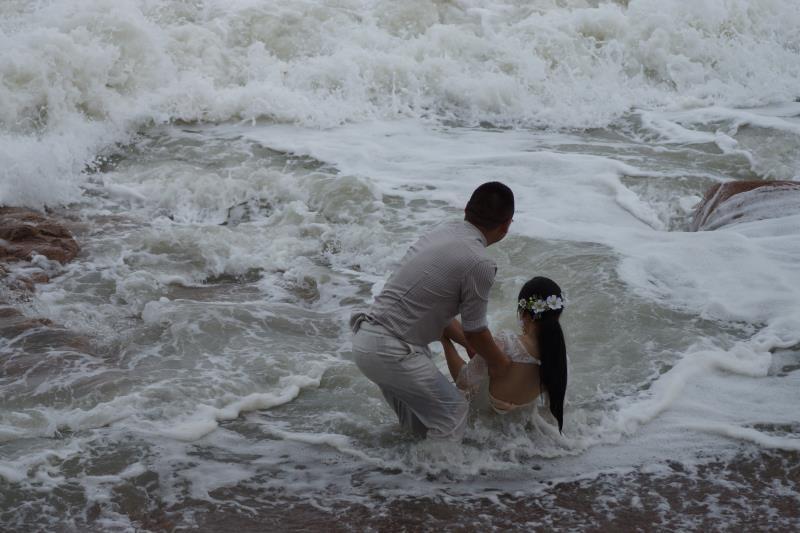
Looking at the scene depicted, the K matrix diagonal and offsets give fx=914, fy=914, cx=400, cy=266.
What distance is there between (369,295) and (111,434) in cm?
284

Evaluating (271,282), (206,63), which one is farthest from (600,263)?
(206,63)

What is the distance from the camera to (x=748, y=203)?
8.19 meters

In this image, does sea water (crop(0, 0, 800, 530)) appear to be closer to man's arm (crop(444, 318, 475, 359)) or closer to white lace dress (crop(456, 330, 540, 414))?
white lace dress (crop(456, 330, 540, 414))

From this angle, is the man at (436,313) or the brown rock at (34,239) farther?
the brown rock at (34,239)

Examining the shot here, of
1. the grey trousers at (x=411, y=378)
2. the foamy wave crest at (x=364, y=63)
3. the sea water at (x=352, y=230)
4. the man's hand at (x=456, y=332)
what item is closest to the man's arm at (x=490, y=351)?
the man's hand at (x=456, y=332)

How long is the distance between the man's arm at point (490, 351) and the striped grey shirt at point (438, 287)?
6 centimetres

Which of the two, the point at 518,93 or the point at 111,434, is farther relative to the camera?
the point at 518,93

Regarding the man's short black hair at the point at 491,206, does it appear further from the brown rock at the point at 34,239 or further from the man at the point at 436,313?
the brown rock at the point at 34,239

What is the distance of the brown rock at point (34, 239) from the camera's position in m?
7.50

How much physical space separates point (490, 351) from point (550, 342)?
367 millimetres

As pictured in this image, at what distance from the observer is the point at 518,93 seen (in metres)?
13.6

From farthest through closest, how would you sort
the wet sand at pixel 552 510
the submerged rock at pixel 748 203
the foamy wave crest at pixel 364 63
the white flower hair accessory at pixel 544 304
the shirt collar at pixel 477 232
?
1. the foamy wave crest at pixel 364 63
2. the submerged rock at pixel 748 203
3. the white flower hair accessory at pixel 544 304
4. the shirt collar at pixel 477 232
5. the wet sand at pixel 552 510

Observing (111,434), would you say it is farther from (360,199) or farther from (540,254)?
(360,199)

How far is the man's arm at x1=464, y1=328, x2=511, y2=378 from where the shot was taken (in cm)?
429
